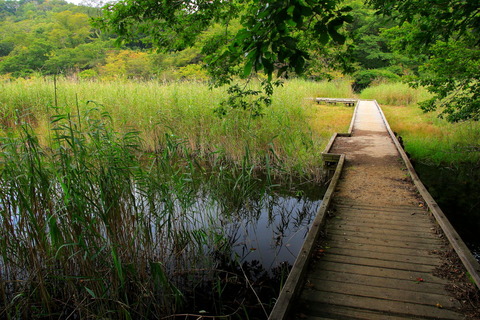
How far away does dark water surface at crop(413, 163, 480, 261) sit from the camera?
4215 millimetres

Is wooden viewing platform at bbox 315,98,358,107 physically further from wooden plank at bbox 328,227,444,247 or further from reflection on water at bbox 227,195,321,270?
wooden plank at bbox 328,227,444,247

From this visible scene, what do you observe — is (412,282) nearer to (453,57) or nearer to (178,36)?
(178,36)

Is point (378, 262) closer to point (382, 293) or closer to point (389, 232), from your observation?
point (382, 293)

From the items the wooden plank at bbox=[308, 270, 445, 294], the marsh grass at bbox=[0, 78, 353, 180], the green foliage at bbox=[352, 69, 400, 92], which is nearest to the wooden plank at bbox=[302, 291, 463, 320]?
the wooden plank at bbox=[308, 270, 445, 294]

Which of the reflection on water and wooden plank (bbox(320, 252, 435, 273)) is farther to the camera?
the reflection on water

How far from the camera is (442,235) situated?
3.06 meters

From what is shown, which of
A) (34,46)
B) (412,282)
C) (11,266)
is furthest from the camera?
(34,46)

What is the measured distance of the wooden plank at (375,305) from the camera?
208 cm

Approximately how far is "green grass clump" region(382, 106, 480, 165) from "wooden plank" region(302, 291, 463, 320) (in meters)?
4.71

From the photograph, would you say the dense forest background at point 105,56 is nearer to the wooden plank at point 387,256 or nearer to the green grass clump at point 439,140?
the green grass clump at point 439,140

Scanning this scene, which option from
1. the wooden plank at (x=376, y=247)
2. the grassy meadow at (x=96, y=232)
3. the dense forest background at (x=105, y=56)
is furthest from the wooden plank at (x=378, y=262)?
the dense forest background at (x=105, y=56)

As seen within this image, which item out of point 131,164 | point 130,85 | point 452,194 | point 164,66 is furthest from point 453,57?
point 164,66

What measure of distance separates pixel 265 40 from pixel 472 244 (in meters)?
3.70

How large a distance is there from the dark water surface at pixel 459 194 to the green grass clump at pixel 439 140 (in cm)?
26
